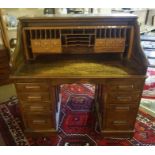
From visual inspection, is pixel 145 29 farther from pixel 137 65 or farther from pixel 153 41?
pixel 137 65

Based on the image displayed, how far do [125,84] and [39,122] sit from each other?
0.87 m

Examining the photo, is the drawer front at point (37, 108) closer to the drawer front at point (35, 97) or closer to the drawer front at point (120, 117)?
the drawer front at point (35, 97)

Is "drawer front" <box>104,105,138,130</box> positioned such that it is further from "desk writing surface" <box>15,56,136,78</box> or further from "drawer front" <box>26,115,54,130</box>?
"drawer front" <box>26,115,54,130</box>

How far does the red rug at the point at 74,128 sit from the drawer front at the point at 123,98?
1.46 feet

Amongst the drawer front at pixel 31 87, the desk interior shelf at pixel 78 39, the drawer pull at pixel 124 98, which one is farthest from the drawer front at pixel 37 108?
the drawer pull at pixel 124 98

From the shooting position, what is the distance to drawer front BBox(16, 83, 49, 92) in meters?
1.52

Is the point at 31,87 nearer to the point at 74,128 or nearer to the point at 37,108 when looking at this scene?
the point at 37,108

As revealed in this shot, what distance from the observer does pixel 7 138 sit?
1.82m

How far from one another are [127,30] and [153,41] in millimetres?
3239

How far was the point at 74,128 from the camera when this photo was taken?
6.47 ft

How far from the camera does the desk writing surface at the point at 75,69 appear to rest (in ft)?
4.97

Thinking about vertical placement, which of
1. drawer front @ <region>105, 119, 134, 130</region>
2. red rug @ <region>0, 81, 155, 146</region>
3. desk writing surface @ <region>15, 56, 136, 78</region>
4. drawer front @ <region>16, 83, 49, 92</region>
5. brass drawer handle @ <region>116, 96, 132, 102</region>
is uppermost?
desk writing surface @ <region>15, 56, 136, 78</region>

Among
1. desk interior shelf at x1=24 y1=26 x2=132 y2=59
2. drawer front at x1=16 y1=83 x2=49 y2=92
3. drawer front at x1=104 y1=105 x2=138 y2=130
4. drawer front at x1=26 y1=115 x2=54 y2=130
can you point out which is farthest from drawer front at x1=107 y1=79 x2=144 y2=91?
drawer front at x1=26 y1=115 x2=54 y2=130

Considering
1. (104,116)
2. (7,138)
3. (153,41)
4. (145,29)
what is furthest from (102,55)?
(145,29)
